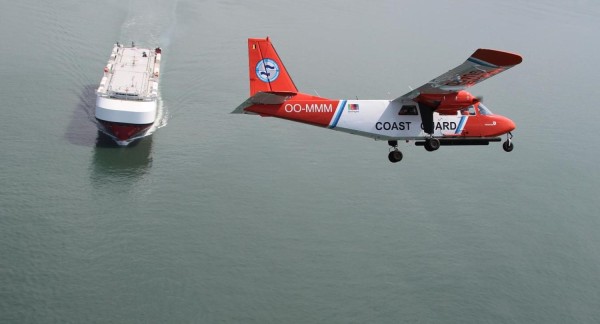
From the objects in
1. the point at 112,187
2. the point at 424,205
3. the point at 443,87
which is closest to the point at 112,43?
the point at 112,187

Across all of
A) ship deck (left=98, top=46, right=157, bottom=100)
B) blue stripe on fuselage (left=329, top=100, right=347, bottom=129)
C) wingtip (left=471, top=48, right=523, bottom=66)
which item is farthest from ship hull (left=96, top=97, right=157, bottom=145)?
wingtip (left=471, top=48, right=523, bottom=66)

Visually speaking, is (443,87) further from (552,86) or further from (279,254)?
(552,86)

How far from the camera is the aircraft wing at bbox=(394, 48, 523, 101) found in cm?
3291

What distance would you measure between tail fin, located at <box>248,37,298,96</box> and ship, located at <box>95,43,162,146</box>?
49.1m

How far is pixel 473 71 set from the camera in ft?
115

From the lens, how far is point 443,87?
37.2 m

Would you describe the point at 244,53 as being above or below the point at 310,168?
above

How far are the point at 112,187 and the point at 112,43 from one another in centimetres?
2477

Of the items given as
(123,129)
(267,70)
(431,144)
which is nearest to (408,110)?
(431,144)

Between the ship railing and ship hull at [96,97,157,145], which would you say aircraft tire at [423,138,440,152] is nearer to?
the ship railing

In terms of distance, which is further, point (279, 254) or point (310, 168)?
point (310, 168)

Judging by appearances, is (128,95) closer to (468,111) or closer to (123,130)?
(123,130)

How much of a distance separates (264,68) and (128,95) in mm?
50965

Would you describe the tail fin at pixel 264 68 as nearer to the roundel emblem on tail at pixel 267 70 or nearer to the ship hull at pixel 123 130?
the roundel emblem on tail at pixel 267 70
